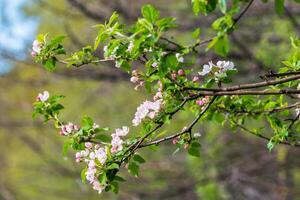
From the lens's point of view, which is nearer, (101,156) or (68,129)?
(101,156)

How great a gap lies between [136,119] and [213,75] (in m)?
0.28

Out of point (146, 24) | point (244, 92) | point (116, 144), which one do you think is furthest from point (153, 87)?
point (146, 24)

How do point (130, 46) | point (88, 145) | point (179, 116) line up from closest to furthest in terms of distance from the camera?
1. point (130, 46)
2. point (88, 145)
3. point (179, 116)

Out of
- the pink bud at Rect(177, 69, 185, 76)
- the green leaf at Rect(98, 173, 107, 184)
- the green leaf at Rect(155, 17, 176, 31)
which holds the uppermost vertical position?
the pink bud at Rect(177, 69, 185, 76)

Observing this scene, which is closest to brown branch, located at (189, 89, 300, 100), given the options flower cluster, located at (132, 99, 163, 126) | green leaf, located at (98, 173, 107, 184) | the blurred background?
flower cluster, located at (132, 99, 163, 126)

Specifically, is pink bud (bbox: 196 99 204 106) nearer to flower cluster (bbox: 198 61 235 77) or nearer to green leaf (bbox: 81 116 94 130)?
flower cluster (bbox: 198 61 235 77)

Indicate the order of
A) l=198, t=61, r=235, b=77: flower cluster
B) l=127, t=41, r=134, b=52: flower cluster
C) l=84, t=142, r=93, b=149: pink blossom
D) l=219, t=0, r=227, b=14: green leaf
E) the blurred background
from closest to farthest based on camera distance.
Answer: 1. l=219, t=0, r=227, b=14: green leaf
2. l=127, t=41, r=134, b=52: flower cluster
3. l=198, t=61, r=235, b=77: flower cluster
4. l=84, t=142, r=93, b=149: pink blossom
5. the blurred background

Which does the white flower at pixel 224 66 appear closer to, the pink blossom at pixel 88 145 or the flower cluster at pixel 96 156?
the flower cluster at pixel 96 156

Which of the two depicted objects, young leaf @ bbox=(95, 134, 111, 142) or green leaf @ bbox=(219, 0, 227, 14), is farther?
young leaf @ bbox=(95, 134, 111, 142)

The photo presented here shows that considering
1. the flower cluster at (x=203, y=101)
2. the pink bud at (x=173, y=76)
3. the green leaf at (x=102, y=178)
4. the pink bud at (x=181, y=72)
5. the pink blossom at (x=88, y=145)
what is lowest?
the green leaf at (x=102, y=178)

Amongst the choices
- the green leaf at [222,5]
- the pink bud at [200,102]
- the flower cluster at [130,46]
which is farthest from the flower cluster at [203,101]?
the green leaf at [222,5]

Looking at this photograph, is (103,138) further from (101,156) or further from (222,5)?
(222,5)

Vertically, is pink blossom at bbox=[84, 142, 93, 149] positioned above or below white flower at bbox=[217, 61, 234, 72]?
below

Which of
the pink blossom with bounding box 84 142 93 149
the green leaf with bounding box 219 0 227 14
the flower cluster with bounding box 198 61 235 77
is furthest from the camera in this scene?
the pink blossom with bounding box 84 142 93 149
